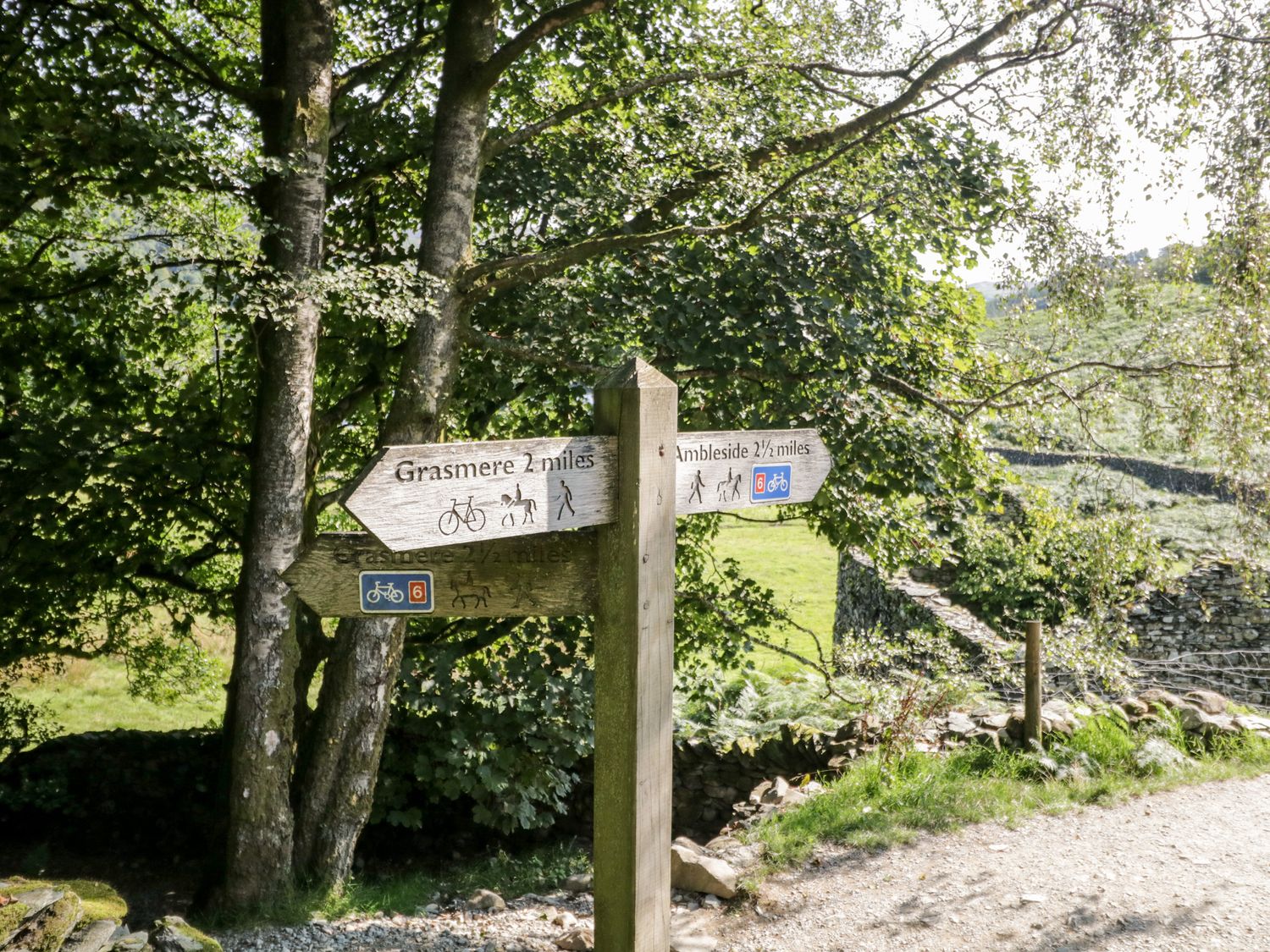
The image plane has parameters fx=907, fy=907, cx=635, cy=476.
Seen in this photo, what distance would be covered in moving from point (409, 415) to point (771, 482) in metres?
2.90

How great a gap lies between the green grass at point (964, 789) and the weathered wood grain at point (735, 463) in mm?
2408

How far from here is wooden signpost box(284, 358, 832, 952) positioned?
287 centimetres

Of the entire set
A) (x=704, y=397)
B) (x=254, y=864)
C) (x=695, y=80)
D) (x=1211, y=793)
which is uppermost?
(x=695, y=80)

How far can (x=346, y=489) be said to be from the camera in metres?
2.41

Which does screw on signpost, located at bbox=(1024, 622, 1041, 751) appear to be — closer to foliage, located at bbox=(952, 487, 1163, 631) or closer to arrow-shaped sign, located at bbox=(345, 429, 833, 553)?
foliage, located at bbox=(952, 487, 1163, 631)

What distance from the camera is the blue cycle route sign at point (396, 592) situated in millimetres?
2900

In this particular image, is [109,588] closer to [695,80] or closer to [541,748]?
[541,748]

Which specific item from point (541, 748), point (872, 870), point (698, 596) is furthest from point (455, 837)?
point (872, 870)

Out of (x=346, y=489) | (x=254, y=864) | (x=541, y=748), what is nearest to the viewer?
(x=346, y=489)

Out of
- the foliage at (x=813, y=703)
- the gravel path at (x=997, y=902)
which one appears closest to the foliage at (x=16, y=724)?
the gravel path at (x=997, y=902)

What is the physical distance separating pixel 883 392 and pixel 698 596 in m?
2.19

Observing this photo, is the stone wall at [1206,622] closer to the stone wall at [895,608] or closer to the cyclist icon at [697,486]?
the stone wall at [895,608]

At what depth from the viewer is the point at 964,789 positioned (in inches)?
226

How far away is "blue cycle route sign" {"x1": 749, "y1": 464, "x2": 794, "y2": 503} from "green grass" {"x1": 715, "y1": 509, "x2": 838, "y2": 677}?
8.86m
